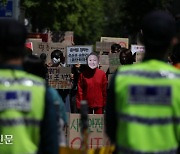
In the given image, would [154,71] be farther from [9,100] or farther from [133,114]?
[9,100]

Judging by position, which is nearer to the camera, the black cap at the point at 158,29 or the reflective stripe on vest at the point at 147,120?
the reflective stripe on vest at the point at 147,120

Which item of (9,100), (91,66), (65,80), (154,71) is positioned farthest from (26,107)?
(65,80)

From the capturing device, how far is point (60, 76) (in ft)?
49.9

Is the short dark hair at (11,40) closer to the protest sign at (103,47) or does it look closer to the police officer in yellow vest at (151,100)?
the police officer in yellow vest at (151,100)

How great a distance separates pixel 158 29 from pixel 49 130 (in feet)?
3.12

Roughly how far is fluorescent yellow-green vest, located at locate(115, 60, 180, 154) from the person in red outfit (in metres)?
8.74

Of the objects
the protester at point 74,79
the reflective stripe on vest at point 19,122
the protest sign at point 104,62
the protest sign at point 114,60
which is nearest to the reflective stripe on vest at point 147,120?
the reflective stripe on vest at point 19,122

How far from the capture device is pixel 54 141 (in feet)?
16.5

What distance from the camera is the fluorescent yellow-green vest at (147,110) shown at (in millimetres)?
4863

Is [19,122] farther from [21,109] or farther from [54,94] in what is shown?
[54,94]

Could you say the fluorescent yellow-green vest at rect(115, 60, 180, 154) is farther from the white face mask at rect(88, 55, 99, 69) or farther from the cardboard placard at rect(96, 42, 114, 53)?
the cardboard placard at rect(96, 42, 114, 53)

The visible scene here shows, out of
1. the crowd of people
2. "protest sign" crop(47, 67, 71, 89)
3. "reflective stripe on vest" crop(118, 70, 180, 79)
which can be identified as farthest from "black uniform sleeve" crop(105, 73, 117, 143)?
"protest sign" crop(47, 67, 71, 89)

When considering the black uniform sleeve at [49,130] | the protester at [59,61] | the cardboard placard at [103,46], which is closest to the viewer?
the black uniform sleeve at [49,130]

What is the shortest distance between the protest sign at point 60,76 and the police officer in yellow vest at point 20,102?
33.3 ft
